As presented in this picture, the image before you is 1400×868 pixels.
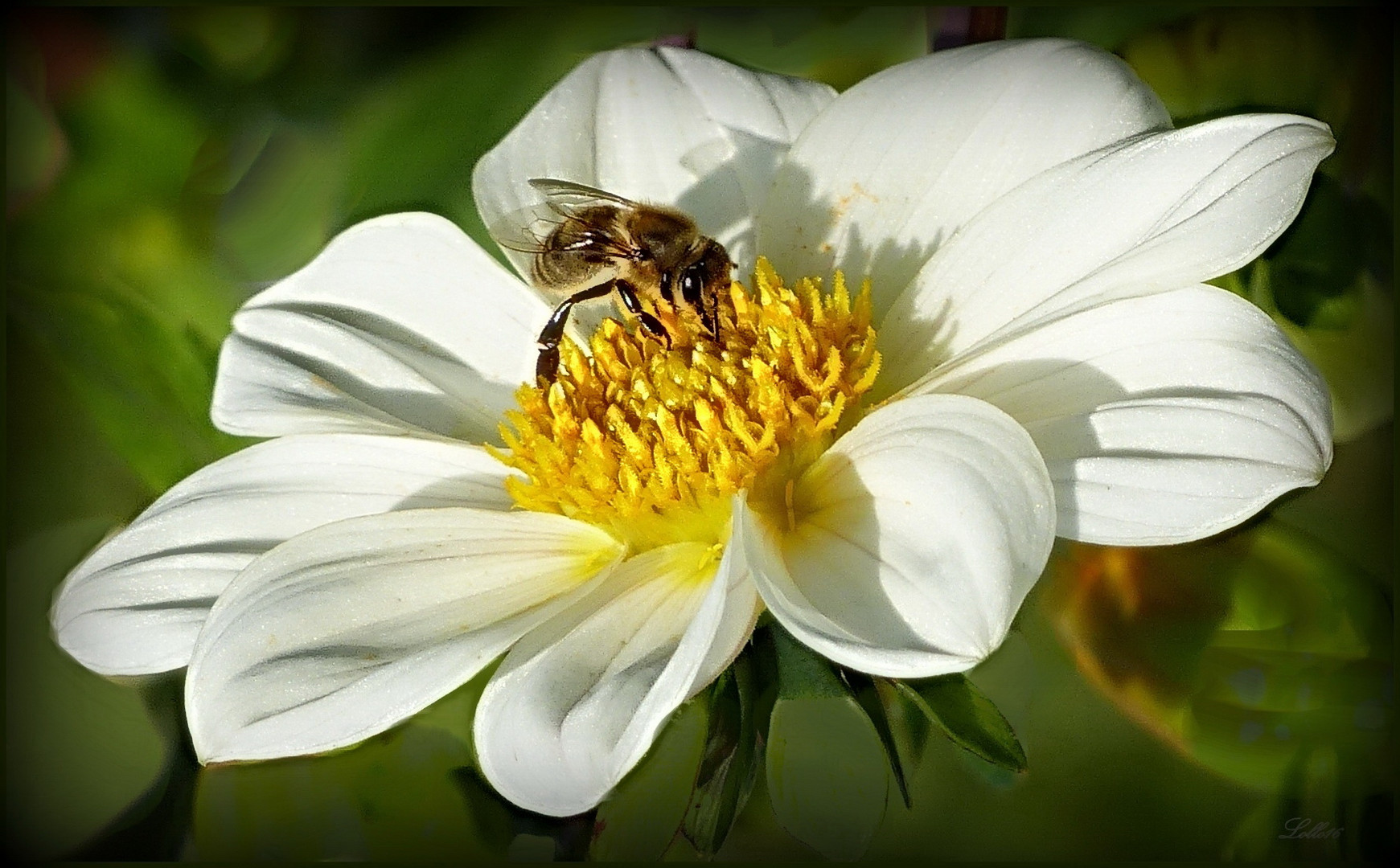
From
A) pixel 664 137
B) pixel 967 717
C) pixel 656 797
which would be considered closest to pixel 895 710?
pixel 967 717

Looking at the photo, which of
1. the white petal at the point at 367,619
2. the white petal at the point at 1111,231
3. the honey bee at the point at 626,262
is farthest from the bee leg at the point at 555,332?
the white petal at the point at 1111,231

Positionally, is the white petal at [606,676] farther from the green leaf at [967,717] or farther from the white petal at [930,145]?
the white petal at [930,145]

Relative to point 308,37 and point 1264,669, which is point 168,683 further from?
point 1264,669

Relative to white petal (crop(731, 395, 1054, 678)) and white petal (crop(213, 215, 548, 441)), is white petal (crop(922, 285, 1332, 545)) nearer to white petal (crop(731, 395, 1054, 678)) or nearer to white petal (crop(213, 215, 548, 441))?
white petal (crop(731, 395, 1054, 678))

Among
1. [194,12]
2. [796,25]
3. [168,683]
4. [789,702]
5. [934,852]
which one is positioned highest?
[194,12]

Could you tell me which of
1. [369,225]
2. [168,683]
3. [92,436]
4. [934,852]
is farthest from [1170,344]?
[92,436]

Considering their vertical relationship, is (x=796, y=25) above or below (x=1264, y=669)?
above
